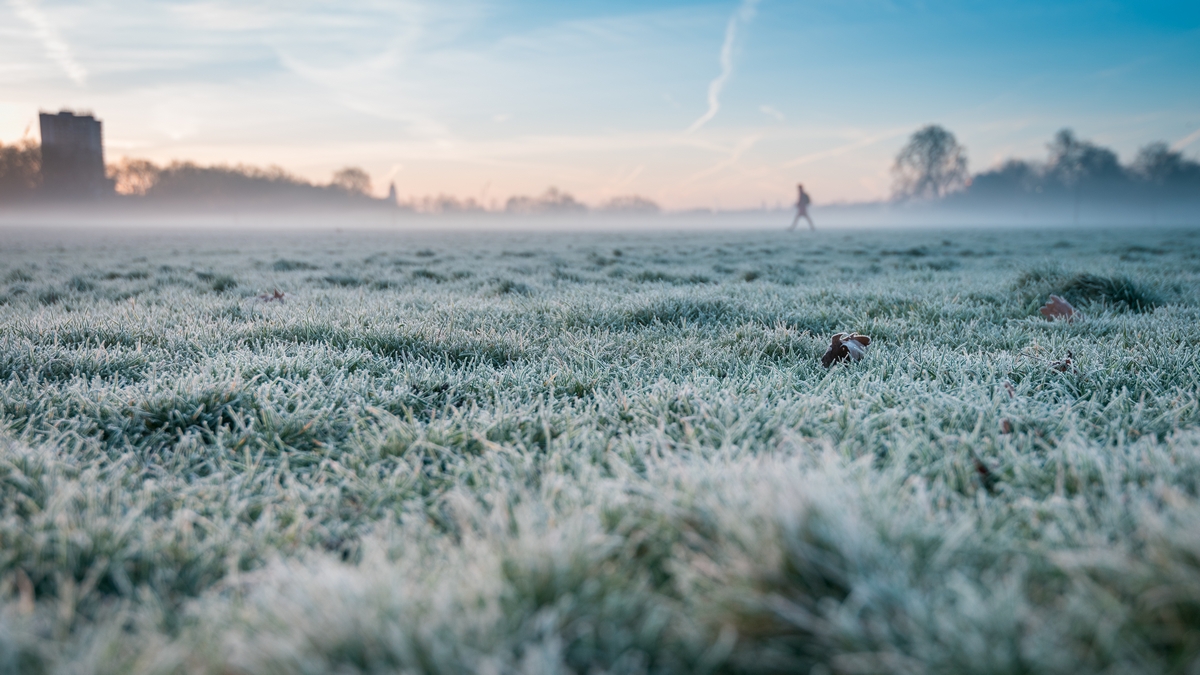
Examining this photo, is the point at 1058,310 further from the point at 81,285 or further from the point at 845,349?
the point at 81,285

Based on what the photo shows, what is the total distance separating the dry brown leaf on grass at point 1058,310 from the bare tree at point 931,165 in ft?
330

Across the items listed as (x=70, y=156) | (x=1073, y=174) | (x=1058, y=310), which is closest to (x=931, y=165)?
(x=1073, y=174)

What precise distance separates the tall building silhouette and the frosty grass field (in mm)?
111892

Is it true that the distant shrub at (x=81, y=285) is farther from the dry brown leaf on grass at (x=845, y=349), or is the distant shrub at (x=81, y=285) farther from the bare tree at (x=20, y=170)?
the bare tree at (x=20, y=170)

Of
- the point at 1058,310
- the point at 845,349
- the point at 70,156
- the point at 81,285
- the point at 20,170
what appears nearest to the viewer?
the point at 845,349

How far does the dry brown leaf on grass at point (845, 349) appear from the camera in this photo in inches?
133

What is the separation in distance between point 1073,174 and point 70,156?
150 m

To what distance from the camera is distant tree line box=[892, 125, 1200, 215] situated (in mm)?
92000

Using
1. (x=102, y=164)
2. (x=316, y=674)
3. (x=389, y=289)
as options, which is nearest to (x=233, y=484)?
(x=316, y=674)

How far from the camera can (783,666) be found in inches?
41.9

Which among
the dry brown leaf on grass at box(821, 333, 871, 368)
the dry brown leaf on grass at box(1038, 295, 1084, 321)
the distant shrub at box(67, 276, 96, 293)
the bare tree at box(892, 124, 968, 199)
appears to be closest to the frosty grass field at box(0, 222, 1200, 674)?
the dry brown leaf on grass at box(821, 333, 871, 368)

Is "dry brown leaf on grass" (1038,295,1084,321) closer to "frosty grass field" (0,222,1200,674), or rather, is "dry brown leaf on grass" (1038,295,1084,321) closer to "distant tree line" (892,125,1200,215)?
"frosty grass field" (0,222,1200,674)

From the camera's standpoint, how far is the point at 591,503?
64.0 inches

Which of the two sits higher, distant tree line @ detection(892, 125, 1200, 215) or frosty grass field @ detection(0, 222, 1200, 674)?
distant tree line @ detection(892, 125, 1200, 215)
